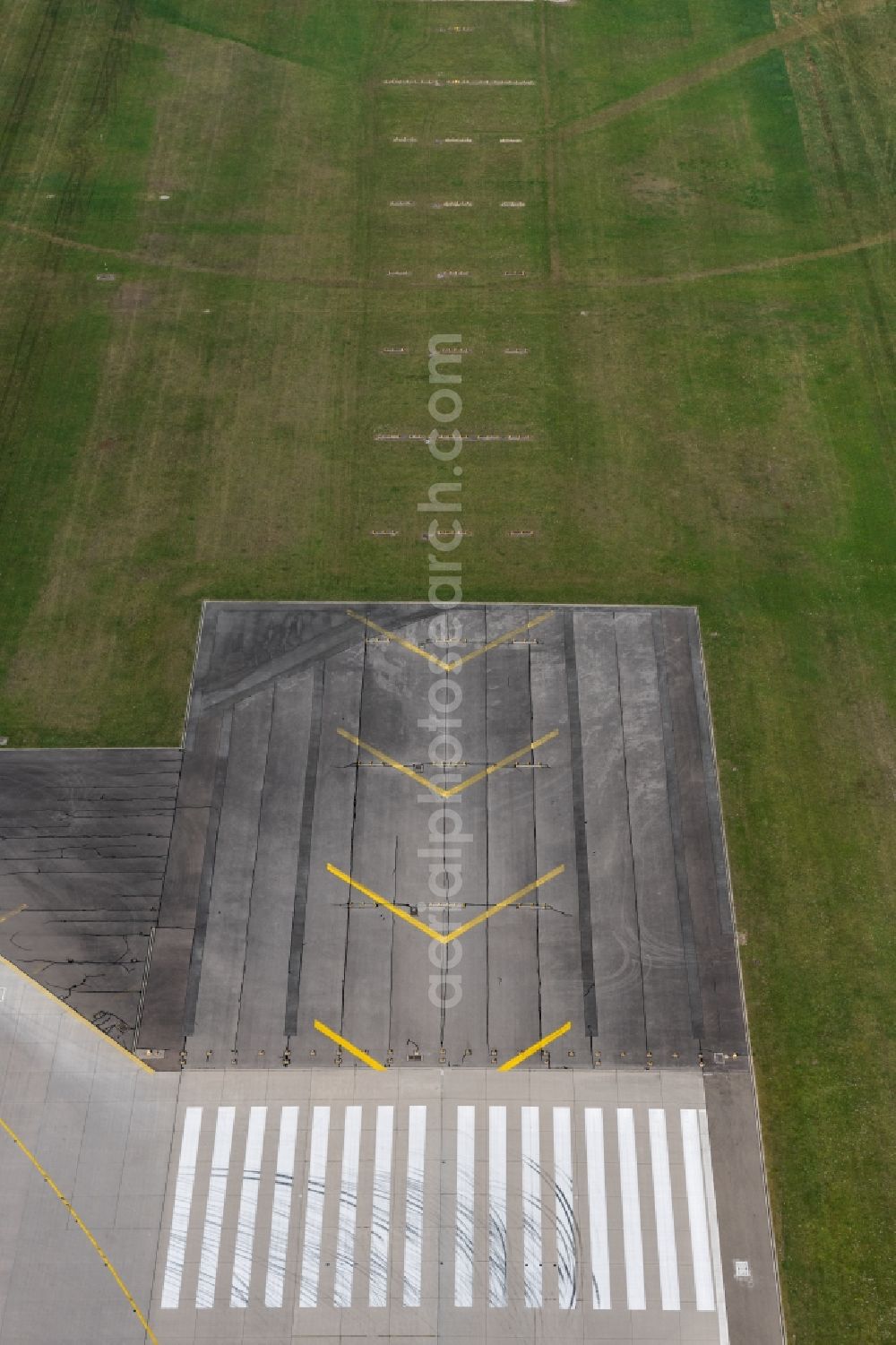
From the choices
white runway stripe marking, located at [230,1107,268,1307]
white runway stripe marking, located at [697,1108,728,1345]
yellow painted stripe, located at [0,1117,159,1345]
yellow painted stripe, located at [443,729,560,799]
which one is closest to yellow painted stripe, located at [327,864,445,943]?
yellow painted stripe, located at [443,729,560,799]

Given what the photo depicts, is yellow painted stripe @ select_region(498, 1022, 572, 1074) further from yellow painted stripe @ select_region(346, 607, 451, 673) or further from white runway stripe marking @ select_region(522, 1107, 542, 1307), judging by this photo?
yellow painted stripe @ select_region(346, 607, 451, 673)

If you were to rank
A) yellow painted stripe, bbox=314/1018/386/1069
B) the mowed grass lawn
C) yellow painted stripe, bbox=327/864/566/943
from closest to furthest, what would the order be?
yellow painted stripe, bbox=314/1018/386/1069 → yellow painted stripe, bbox=327/864/566/943 → the mowed grass lawn

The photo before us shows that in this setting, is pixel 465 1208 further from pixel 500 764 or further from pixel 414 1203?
pixel 500 764

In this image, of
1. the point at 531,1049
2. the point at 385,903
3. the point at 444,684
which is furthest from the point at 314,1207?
the point at 444,684

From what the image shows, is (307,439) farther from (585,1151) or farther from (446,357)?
(585,1151)

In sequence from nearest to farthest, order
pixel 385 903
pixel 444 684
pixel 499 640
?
pixel 385 903 < pixel 444 684 < pixel 499 640
